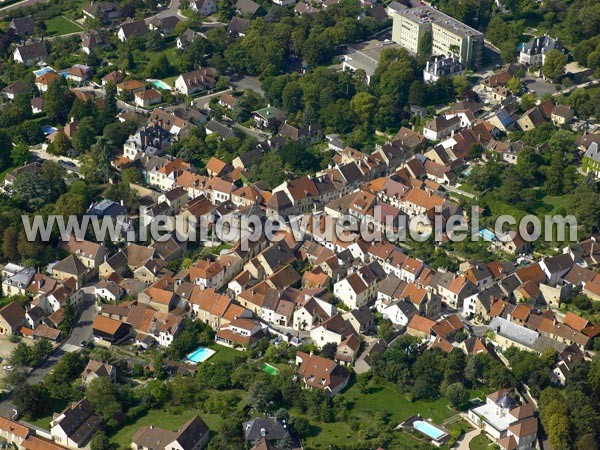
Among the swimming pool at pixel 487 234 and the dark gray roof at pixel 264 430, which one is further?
the swimming pool at pixel 487 234

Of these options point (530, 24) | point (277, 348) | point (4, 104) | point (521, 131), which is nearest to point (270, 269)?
point (277, 348)

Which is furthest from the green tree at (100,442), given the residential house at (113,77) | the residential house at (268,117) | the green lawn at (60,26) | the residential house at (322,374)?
the green lawn at (60,26)

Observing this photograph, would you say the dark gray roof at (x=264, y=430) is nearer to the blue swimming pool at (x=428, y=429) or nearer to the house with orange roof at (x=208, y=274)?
the blue swimming pool at (x=428, y=429)

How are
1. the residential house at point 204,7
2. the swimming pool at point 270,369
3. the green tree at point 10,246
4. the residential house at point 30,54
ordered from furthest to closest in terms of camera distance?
1. the residential house at point 204,7
2. the residential house at point 30,54
3. the green tree at point 10,246
4. the swimming pool at point 270,369

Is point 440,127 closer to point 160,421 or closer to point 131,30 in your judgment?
point 131,30

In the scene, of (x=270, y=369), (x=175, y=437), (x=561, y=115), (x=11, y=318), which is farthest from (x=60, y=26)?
(x=175, y=437)

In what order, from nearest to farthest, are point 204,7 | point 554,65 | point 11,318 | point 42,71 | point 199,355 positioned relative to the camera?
point 199,355 → point 11,318 → point 554,65 → point 42,71 → point 204,7

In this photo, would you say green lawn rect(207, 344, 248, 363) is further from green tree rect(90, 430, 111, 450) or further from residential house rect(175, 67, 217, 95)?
residential house rect(175, 67, 217, 95)

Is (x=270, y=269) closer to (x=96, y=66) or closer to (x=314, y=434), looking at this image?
(x=314, y=434)
